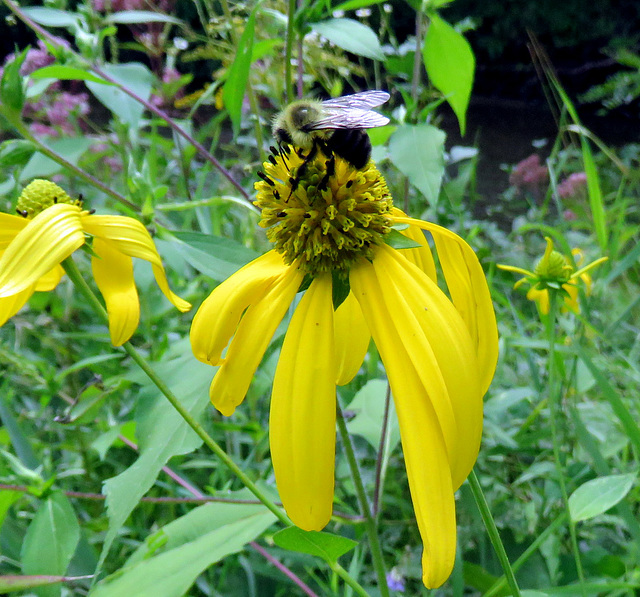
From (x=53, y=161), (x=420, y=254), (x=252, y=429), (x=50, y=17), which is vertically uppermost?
(x=50, y=17)

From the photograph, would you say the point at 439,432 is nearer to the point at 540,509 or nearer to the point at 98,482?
the point at 540,509

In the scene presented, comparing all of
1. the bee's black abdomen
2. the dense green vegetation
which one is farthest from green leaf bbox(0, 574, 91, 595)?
the bee's black abdomen

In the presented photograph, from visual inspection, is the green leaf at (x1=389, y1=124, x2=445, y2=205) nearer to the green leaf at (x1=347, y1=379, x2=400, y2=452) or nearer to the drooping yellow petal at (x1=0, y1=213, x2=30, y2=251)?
the green leaf at (x1=347, y1=379, x2=400, y2=452)

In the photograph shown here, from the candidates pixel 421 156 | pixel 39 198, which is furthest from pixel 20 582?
pixel 421 156

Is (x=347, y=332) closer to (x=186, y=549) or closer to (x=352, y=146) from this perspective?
(x=352, y=146)

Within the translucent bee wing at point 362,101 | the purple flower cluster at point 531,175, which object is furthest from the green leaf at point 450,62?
the purple flower cluster at point 531,175

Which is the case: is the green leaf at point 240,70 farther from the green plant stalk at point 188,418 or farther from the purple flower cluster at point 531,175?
the purple flower cluster at point 531,175
